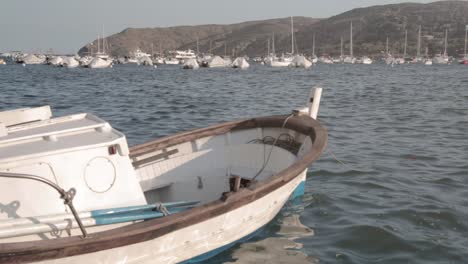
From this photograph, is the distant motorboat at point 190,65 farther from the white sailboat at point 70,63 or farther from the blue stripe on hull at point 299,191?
the blue stripe on hull at point 299,191

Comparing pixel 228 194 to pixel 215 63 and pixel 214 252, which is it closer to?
pixel 214 252

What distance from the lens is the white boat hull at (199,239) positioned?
6.10m

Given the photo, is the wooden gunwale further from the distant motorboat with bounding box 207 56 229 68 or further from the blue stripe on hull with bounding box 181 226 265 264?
the distant motorboat with bounding box 207 56 229 68

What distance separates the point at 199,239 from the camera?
7008 millimetres

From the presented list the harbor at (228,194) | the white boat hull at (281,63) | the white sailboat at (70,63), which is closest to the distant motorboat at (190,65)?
the white boat hull at (281,63)

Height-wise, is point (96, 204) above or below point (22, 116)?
below

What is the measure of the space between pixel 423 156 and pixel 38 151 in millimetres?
11153

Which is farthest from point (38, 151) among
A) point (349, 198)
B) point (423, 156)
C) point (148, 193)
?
point (423, 156)

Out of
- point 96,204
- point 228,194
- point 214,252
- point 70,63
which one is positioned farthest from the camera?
point 70,63

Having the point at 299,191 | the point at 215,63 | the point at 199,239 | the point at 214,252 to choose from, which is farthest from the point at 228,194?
the point at 215,63

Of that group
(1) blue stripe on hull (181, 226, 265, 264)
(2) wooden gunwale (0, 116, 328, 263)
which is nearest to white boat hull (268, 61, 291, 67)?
(2) wooden gunwale (0, 116, 328, 263)

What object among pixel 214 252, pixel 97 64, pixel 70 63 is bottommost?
pixel 214 252

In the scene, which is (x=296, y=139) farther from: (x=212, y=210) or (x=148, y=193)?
(x=212, y=210)

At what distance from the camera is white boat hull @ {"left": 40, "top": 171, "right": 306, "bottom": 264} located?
6102mm
